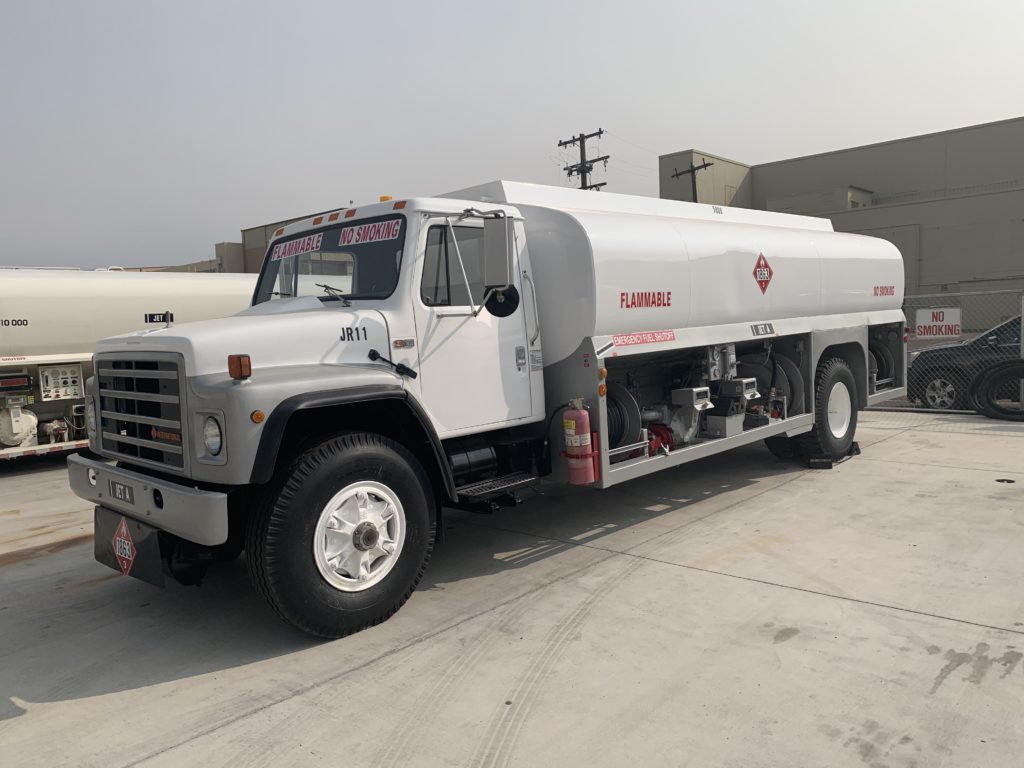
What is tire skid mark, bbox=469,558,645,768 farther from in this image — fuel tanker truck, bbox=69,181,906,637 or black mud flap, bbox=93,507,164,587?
black mud flap, bbox=93,507,164,587

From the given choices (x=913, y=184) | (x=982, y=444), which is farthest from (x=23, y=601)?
(x=913, y=184)

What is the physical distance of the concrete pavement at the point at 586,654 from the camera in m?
3.28

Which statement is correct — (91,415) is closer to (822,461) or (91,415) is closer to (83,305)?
(83,305)

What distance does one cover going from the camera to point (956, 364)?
12.0 meters

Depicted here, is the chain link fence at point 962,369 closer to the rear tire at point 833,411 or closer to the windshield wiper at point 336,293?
the rear tire at point 833,411

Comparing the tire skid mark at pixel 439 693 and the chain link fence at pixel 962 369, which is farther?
the chain link fence at pixel 962 369

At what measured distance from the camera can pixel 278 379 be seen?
13.5 feet

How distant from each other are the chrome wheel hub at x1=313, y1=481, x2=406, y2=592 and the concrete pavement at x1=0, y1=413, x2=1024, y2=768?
37 centimetres

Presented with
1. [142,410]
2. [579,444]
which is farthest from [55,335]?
[579,444]

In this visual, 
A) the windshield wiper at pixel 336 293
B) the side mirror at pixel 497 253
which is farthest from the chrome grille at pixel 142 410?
the side mirror at pixel 497 253

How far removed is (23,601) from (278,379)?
2850 mm

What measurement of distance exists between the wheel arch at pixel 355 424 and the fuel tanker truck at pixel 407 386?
1 cm

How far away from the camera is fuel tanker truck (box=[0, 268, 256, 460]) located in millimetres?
10289

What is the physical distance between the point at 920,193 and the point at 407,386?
46.8 m
